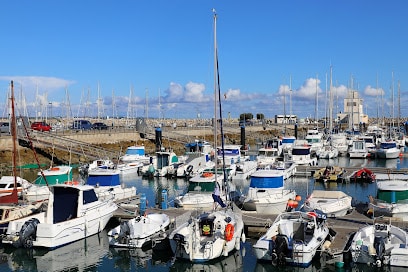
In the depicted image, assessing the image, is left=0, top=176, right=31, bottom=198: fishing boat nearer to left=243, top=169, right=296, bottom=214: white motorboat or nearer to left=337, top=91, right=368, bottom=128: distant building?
left=243, top=169, right=296, bottom=214: white motorboat

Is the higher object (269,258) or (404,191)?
(404,191)

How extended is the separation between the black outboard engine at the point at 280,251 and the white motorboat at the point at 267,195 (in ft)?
26.9

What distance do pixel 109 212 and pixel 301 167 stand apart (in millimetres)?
26805

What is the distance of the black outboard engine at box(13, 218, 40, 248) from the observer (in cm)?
2052

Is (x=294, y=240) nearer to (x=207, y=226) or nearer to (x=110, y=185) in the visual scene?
(x=207, y=226)

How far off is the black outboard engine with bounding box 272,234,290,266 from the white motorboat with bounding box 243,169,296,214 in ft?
26.9

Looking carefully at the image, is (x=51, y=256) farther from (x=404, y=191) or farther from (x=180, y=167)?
(x=180, y=167)

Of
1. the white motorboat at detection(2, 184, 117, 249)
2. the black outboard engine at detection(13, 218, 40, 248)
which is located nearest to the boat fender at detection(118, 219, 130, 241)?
the white motorboat at detection(2, 184, 117, 249)

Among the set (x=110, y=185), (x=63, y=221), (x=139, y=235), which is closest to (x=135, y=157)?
(x=110, y=185)

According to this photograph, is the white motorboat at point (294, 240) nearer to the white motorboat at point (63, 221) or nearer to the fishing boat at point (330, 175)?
the white motorboat at point (63, 221)

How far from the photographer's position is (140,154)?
172 ft

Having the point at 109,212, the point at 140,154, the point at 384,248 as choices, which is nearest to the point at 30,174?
the point at 140,154

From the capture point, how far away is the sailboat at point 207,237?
59.8 ft

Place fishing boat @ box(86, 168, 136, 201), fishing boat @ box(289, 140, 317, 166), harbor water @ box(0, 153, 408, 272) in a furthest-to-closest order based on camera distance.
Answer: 1. fishing boat @ box(289, 140, 317, 166)
2. fishing boat @ box(86, 168, 136, 201)
3. harbor water @ box(0, 153, 408, 272)
